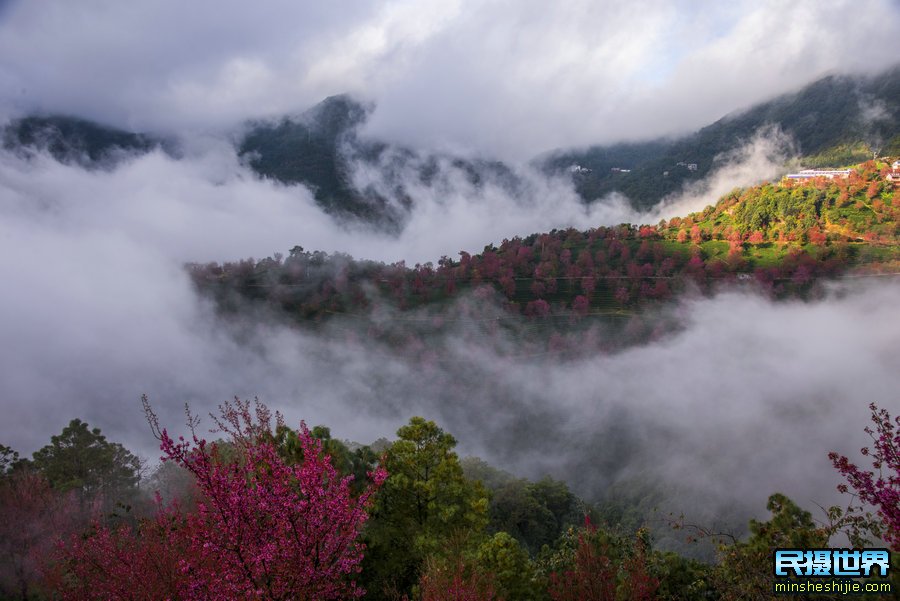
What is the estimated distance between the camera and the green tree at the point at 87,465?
33.7m

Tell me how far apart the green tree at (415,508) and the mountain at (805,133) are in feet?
375

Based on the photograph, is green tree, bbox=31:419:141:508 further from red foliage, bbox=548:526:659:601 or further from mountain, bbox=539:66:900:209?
mountain, bbox=539:66:900:209

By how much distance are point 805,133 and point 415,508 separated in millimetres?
148167

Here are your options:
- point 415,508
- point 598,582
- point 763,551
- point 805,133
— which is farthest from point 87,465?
point 805,133

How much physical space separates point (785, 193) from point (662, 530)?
8079 centimetres

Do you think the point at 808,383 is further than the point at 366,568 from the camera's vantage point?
Yes

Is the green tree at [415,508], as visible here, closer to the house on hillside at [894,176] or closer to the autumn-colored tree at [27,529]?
the autumn-colored tree at [27,529]

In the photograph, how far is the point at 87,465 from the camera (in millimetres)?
35062

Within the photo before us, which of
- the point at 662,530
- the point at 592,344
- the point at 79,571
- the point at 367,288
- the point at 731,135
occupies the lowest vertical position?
the point at 79,571

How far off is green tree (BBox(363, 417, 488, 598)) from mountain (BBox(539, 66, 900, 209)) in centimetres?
11442

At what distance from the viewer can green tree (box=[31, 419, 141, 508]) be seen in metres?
33.7

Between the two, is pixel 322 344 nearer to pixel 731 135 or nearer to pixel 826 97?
pixel 731 135

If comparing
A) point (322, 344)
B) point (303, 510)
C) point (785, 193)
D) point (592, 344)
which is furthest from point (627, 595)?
point (785, 193)

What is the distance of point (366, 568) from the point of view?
16.8m
